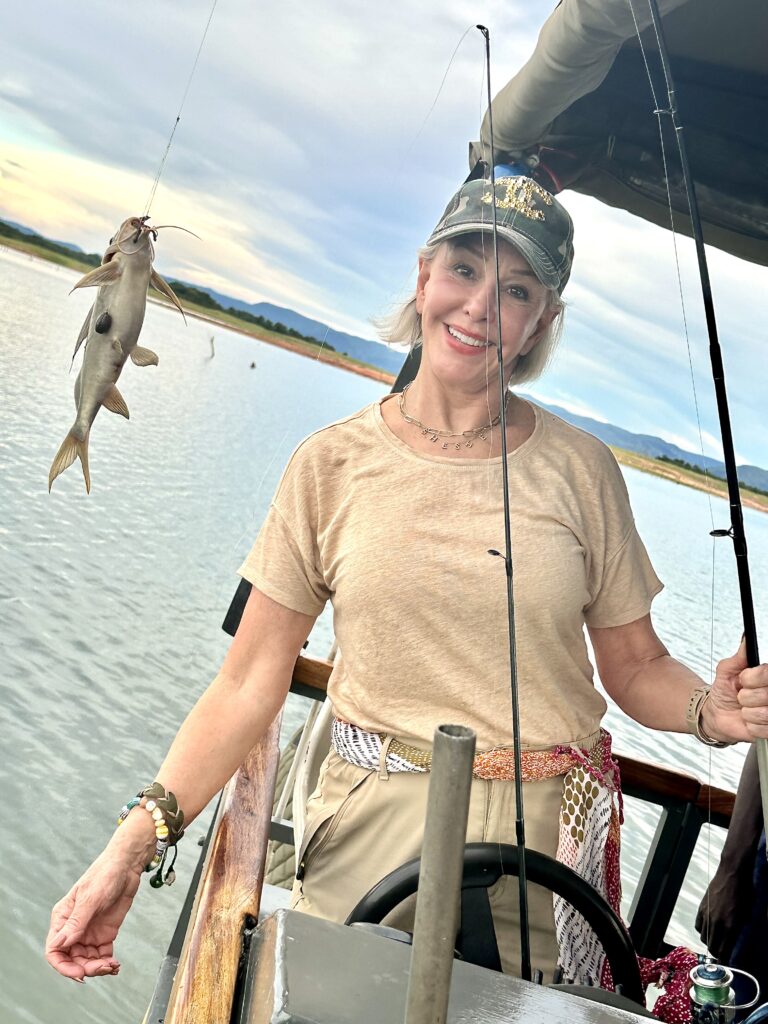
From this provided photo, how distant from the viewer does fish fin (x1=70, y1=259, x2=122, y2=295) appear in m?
0.98

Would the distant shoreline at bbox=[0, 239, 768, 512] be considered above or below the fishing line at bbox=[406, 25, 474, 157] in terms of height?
below

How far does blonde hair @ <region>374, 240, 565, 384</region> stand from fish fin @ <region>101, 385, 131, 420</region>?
1.77 feet

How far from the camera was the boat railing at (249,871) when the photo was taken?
2.99 ft

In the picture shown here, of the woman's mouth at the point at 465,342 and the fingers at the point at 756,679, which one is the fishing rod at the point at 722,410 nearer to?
the fingers at the point at 756,679

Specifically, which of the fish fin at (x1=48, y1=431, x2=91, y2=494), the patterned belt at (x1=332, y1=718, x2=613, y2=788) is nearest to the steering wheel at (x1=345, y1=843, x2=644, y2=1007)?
the patterned belt at (x1=332, y1=718, x2=613, y2=788)

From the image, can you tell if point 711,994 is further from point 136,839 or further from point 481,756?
point 136,839

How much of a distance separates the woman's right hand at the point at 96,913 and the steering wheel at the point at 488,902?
278mm

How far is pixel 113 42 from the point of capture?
1803 mm

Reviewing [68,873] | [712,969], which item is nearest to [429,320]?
[712,969]

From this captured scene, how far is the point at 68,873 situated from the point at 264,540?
3.53 m

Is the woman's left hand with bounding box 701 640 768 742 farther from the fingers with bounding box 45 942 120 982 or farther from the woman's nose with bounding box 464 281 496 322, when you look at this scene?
the fingers with bounding box 45 942 120 982

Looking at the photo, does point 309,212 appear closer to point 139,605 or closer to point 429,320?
point 429,320

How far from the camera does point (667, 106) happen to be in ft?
4.58

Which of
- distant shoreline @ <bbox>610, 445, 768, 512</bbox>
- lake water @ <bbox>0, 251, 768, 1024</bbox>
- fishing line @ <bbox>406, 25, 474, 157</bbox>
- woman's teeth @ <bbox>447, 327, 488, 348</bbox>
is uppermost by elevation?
fishing line @ <bbox>406, 25, 474, 157</bbox>
